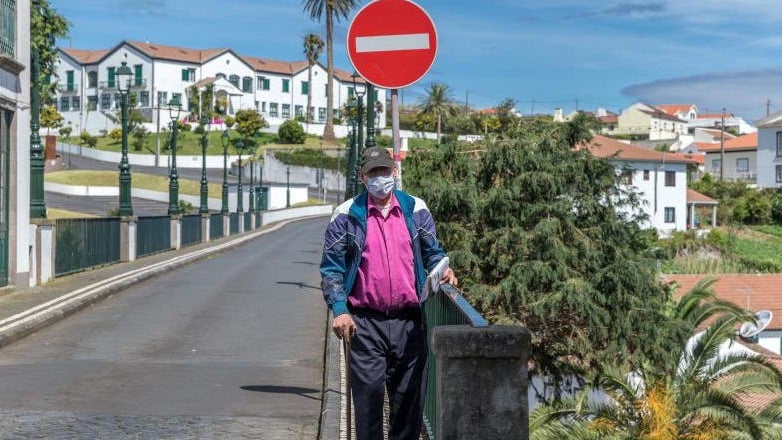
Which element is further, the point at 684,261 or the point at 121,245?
the point at 684,261

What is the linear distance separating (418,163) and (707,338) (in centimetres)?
754

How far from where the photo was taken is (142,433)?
7238mm

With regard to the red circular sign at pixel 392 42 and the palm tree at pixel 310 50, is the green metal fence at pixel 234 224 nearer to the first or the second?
the red circular sign at pixel 392 42

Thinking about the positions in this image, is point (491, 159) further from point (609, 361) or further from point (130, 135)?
point (130, 135)

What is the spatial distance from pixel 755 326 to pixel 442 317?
134 ft

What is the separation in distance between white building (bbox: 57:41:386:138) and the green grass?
28.8 m

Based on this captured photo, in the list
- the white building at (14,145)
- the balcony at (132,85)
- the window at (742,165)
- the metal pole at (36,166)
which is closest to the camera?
the white building at (14,145)

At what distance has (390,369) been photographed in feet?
17.9

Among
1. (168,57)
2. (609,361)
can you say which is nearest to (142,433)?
(609,361)

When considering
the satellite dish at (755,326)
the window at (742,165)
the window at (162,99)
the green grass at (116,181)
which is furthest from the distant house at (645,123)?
the satellite dish at (755,326)

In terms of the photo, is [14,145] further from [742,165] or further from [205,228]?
[742,165]

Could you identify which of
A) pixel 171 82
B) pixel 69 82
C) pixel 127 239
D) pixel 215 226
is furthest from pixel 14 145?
pixel 69 82

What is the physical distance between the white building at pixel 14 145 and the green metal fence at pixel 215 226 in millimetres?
24439

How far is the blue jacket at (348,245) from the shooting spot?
17.5ft
